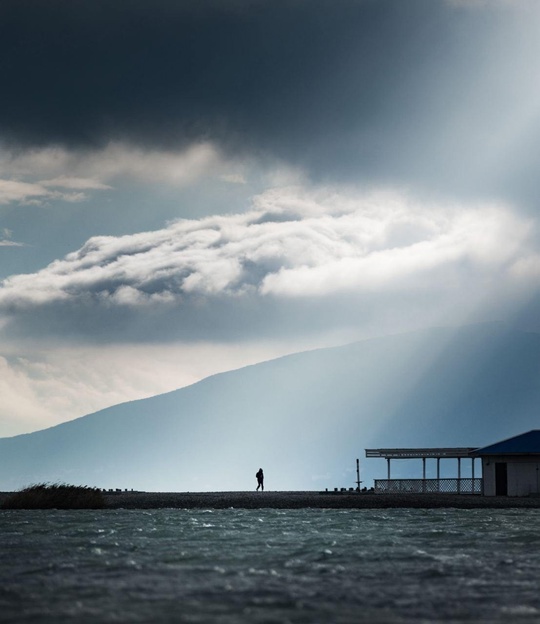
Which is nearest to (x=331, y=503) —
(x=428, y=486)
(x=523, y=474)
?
(x=523, y=474)

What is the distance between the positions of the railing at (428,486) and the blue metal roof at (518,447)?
950 cm

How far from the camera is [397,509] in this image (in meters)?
56.8

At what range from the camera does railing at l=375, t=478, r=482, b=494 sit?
83.9 meters

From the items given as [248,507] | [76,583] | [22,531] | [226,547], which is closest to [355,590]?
[76,583]

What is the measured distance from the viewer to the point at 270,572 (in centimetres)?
2411

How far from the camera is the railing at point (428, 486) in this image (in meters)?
83.9

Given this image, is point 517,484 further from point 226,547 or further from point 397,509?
point 226,547

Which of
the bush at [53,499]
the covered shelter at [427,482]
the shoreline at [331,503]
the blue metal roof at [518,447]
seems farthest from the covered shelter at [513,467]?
the bush at [53,499]

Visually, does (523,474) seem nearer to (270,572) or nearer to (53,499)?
(53,499)

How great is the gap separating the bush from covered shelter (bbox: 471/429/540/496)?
27545 millimetres

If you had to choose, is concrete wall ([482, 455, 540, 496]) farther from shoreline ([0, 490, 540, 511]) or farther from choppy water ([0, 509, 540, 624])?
choppy water ([0, 509, 540, 624])

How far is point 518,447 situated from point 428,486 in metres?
14.4

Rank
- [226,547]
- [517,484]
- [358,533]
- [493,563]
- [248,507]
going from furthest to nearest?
1. [517,484]
2. [248,507]
3. [358,533]
4. [226,547]
5. [493,563]

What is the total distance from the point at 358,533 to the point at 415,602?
17.9 meters
